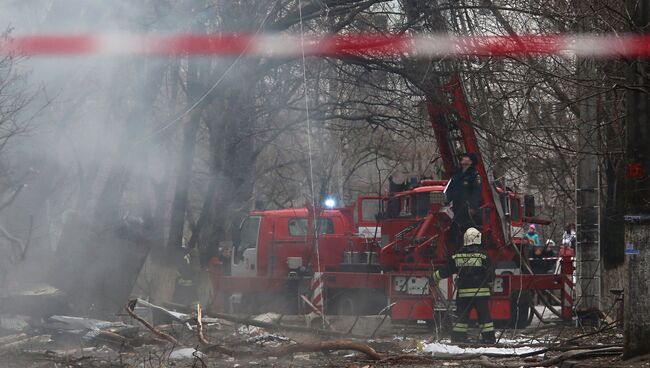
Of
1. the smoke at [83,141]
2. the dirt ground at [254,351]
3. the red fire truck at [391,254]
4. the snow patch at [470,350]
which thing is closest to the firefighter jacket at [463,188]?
the red fire truck at [391,254]

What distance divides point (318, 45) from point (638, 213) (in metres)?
8.97

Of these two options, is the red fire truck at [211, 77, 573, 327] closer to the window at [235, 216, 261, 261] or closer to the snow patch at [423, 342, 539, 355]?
the window at [235, 216, 261, 261]

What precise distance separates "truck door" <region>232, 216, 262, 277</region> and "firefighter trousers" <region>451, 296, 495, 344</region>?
8.45 metres

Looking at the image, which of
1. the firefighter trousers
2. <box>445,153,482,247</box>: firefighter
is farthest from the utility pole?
<box>445,153,482,247</box>: firefighter

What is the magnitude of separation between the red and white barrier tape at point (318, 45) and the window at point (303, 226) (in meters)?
3.59

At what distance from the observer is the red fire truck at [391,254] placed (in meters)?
15.8

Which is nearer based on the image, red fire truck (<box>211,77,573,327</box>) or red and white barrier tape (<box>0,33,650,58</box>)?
red and white barrier tape (<box>0,33,650,58</box>)

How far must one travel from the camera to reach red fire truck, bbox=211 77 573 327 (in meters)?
15.8

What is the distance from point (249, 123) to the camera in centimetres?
2373

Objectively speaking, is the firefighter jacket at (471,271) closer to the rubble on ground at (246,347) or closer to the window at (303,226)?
the rubble on ground at (246,347)

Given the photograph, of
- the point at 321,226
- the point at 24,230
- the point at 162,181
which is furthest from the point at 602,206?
the point at 162,181

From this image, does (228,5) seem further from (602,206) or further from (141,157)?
(602,206)

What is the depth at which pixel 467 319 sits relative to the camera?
1312cm

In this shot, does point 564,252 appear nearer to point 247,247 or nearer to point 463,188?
point 463,188
